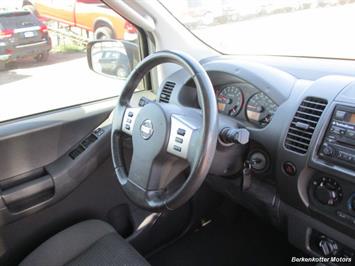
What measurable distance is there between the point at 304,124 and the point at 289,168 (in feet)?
0.57

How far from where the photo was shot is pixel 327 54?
1607 millimetres

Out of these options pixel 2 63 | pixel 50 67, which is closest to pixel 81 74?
pixel 50 67

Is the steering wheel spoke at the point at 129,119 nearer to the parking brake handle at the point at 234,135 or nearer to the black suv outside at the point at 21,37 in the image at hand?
the parking brake handle at the point at 234,135

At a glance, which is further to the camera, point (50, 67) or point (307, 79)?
point (50, 67)

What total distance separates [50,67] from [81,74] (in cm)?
17

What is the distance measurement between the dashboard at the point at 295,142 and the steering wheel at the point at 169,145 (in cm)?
23

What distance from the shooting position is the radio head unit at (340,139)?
114 cm

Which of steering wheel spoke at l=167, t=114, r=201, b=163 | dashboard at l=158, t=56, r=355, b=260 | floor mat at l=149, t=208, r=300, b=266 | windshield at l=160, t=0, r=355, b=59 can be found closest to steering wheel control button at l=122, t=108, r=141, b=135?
steering wheel spoke at l=167, t=114, r=201, b=163

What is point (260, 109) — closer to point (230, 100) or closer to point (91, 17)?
point (230, 100)

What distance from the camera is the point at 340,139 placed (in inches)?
45.9

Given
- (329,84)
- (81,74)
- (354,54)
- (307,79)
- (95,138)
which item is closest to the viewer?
(329,84)

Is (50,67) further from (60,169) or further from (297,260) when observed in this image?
(297,260)

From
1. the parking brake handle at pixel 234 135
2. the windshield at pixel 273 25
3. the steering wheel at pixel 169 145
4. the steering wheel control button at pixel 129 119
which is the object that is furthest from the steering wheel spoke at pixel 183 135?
the windshield at pixel 273 25

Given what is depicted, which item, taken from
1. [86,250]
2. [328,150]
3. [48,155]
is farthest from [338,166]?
[48,155]
